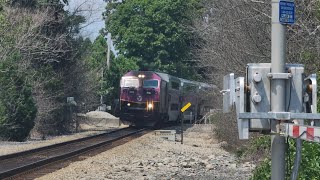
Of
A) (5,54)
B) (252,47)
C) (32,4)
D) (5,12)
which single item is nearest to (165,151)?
(252,47)

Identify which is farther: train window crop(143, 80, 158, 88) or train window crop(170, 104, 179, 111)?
train window crop(170, 104, 179, 111)

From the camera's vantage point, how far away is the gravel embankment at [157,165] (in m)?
16.2

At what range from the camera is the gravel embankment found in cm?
1616

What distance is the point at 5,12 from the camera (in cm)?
3206

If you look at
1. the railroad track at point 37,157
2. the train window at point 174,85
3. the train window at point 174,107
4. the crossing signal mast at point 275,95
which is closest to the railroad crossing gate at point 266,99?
the crossing signal mast at point 275,95

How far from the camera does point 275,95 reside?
6.22m

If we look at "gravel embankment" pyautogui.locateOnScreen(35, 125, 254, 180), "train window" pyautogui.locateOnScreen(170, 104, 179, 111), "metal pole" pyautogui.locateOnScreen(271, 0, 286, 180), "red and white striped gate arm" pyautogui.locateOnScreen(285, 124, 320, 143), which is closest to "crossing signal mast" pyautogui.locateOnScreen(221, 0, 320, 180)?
"metal pole" pyautogui.locateOnScreen(271, 0, 286, 180)

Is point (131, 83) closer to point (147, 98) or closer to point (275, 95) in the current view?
point (147, 98)

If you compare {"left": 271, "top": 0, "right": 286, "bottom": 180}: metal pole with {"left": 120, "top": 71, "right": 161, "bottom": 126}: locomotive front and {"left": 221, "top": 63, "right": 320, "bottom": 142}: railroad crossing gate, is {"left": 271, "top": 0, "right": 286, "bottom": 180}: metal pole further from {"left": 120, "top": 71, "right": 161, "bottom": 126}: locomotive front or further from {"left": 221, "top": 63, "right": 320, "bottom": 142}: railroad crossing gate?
{"left": 120, "top": 71, "right": 161, "bottom": 126}: locomotive front

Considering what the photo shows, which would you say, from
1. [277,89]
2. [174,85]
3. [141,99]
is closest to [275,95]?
[277,89]

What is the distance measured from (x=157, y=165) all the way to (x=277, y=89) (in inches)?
513

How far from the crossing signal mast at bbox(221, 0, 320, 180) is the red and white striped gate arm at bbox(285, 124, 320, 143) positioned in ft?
0.54

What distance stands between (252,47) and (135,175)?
18.0 ft

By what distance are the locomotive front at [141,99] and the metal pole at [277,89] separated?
3428 centimetres
